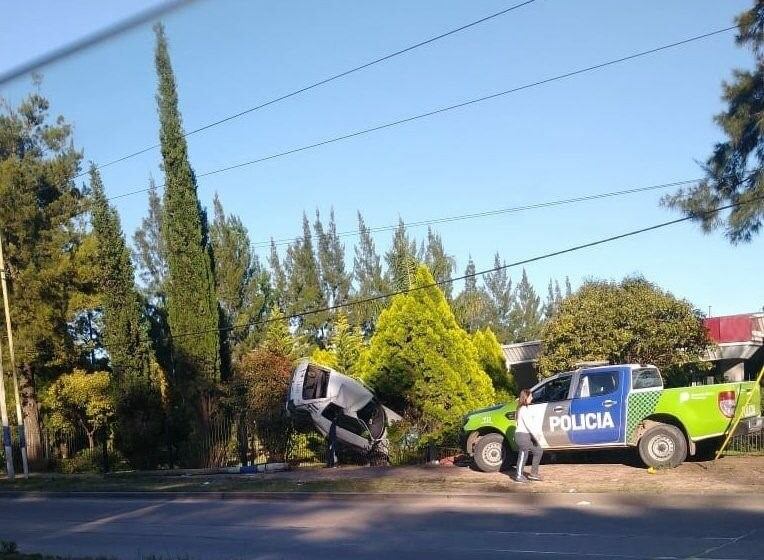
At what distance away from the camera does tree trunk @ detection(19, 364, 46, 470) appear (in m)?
34.2

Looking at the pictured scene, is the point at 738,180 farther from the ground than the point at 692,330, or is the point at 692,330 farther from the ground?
the point at 738,180

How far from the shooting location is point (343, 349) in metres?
34.6

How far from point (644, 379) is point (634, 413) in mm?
685

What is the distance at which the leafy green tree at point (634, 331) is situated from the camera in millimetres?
21453

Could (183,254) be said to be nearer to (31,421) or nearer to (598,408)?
(31,421)

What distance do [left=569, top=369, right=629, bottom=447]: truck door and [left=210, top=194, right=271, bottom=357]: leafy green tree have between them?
27.3m

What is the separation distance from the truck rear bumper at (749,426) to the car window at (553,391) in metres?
3.10

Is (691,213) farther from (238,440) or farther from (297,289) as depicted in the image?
(297,289)

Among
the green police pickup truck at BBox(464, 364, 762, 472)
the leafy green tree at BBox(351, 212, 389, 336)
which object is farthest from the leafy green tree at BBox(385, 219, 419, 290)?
the green police pickup truck at BBox(464, 364, 762, 472)

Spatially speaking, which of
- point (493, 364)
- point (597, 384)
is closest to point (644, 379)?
point (597, 384)

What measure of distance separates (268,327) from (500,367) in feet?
46.3

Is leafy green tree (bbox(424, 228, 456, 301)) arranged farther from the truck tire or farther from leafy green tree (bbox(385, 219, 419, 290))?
the truck tire

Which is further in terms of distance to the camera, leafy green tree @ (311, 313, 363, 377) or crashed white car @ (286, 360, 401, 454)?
leafy green tree @ (311, 313, 363, 377)

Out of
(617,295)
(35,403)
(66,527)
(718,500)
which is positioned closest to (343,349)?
(35,403)
